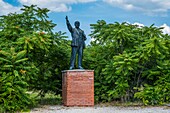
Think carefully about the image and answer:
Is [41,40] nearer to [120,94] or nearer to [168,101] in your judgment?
[120,94]

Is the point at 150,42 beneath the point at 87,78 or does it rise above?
above

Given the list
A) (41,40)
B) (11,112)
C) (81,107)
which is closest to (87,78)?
(81,107)

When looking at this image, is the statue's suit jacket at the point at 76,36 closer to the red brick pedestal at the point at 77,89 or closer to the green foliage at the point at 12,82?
the red brick pedestal at the point at 77,89

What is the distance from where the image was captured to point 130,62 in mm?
12430

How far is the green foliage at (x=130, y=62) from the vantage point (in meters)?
12.7

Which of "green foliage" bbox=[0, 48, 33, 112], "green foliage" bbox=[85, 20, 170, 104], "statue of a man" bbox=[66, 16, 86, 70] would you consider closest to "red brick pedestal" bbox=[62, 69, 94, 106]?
"statue of a man" bbox=[66, 16, 86, 70]

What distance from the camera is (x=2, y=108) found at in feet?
35.8

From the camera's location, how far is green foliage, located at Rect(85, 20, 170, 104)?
1273cm

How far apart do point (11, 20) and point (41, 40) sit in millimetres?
2258

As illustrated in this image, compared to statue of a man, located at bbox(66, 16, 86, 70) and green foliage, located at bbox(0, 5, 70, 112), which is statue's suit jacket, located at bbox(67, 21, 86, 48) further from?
green foliage, located at bbox(0, 5, 70, 112)

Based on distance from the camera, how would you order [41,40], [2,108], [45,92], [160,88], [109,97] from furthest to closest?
[45,92]
[109,97]
[160,88]
[41,40]
[2,108]

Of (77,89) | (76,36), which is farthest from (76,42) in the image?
(77,89)

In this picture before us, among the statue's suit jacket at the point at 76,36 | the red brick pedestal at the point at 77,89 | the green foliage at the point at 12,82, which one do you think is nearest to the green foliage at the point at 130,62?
the red brick pedestal at the point at 77,89

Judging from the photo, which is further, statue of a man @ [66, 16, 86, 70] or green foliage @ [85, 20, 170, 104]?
statue of a man @ [66, 16, 86, 70]
